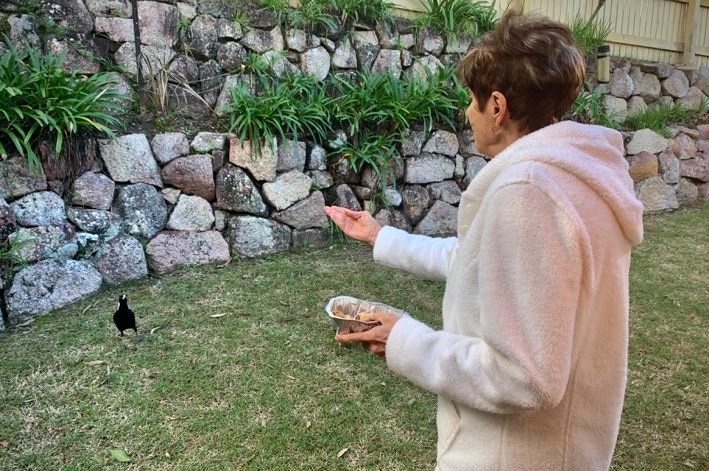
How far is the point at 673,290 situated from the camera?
3576 mm

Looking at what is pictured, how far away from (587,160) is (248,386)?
192 cm

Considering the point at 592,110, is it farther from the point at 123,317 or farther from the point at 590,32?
the point at 123,317

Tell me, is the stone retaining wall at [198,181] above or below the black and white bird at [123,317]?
above

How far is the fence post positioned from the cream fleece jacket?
23.4 feet

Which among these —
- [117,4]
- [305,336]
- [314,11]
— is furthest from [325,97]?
[305,336]

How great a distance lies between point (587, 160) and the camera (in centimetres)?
81

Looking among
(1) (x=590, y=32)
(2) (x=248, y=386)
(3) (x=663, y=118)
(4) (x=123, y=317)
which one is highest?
(1) (x=590, y=32)

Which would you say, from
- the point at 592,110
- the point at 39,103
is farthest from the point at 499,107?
the point at 592,110

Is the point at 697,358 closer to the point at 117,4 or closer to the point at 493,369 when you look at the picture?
the point at 493,369

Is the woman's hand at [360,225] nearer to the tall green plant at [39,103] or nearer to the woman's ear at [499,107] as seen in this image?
the woman's ear at [499,107]

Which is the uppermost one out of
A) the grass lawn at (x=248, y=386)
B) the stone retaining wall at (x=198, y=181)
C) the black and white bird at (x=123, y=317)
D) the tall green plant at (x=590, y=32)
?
the tall green plant at (x=590, y=32)

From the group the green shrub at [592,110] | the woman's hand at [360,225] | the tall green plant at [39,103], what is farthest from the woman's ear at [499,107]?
the green shrub at [592,110]

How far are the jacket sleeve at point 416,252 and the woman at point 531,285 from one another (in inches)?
11.9

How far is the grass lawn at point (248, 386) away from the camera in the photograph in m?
1.98
